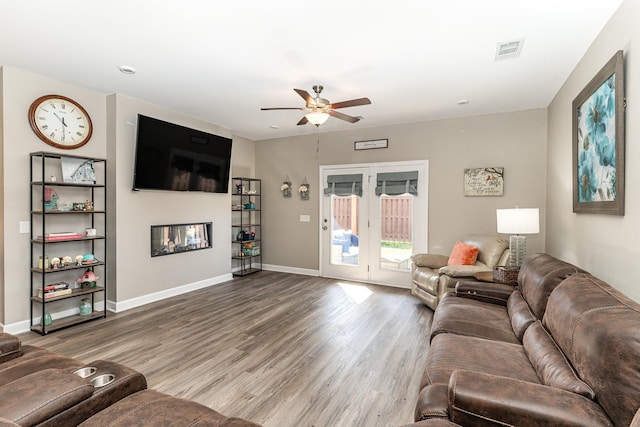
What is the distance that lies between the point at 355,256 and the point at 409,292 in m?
1.14

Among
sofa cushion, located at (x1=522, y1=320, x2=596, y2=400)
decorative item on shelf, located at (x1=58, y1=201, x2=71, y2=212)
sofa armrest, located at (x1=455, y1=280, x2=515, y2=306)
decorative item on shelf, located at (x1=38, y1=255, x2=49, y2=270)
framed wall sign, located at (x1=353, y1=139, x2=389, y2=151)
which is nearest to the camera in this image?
sofa cushion, located at (x1=522, y1=320, x2=596, y2=400)

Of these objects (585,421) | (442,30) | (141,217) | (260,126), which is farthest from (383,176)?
(585,421)

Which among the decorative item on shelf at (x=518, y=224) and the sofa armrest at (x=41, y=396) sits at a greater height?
the decorative item on shelf at (x=518, y=224)

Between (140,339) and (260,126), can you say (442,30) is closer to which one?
(260,126)

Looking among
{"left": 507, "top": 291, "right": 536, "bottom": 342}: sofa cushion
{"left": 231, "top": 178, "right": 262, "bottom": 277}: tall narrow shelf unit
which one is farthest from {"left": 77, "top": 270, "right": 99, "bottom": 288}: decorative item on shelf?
{"left": 507, "top": 291, "right": 536, "bottom": 342}: sofa cushion

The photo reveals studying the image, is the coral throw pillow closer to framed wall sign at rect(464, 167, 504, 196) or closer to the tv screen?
framed wall sign at rect(464, 167, 504, 196)

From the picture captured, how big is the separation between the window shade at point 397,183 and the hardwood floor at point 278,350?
1.64m

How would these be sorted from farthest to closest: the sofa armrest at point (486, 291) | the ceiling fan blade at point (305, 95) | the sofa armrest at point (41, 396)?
the ceiling fan blade at point (305, 95) < the sofa armrest at point (486, 291) < the sofa armrest at point (41, 396)

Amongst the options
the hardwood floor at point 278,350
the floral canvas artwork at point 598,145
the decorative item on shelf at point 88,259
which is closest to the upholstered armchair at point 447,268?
the hardwood floor at point 278,350

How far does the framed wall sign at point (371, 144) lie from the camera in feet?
17.6

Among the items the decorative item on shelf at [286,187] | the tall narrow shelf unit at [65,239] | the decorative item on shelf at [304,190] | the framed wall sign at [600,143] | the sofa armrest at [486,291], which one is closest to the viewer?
the framed wall sign at [600,143]

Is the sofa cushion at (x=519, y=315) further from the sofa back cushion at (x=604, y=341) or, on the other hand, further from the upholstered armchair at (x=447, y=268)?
the upholstered armchair at (x=447, y=268)

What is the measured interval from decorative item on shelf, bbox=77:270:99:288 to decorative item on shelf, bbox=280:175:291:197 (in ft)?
11.0

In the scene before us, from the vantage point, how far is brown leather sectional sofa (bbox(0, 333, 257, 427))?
3.56ft
